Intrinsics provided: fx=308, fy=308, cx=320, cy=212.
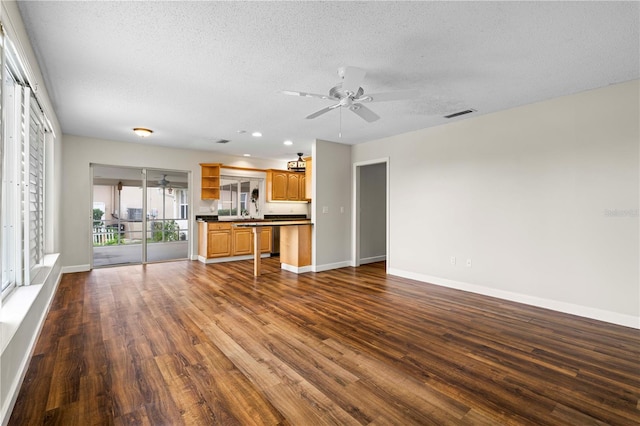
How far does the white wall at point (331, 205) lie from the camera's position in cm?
581

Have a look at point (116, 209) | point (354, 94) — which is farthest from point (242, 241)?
point (354, 94)

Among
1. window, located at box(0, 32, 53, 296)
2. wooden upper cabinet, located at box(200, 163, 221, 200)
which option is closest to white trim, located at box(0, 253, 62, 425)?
window, located at box(0, 32, 53, 296)

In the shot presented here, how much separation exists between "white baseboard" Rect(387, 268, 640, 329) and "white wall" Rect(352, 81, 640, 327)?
0.01 m

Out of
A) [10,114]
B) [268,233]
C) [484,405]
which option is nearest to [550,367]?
[484,405]

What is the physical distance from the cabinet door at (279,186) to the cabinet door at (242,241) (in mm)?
1211

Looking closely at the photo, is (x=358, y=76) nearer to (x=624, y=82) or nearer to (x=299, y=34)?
(x=299, y=34)

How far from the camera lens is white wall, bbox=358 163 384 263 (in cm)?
659

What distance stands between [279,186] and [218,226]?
1968 mm

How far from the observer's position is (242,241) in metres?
7.19

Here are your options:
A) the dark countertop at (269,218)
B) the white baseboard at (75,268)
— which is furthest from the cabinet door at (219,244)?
the white baseboard at (75,268)

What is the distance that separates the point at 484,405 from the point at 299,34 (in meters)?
2.82

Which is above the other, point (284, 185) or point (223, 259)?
point (284, 185)

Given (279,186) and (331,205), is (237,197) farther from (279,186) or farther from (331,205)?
(331,205)

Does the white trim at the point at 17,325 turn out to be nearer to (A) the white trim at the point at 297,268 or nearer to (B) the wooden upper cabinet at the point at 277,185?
(A) the white trim at the point at 297,268
